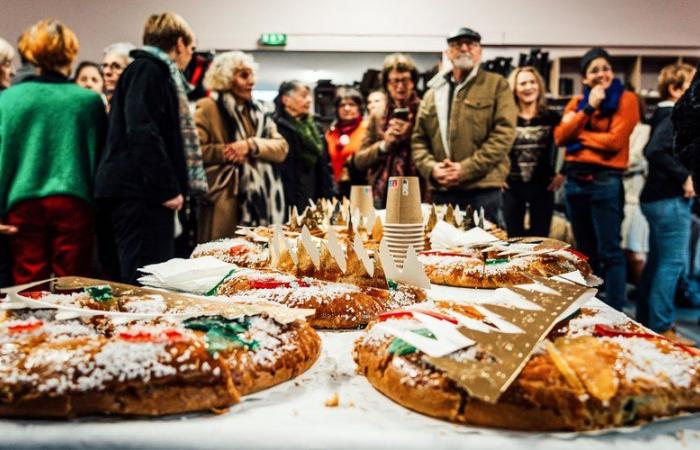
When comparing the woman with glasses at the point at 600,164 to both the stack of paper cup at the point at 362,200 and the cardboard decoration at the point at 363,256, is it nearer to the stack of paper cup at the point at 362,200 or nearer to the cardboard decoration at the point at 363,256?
the stack of paper cup at the point at 362,200

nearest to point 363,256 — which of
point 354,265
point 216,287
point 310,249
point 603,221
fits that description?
point 354,265

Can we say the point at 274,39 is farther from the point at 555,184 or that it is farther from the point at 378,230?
the point at 378,230

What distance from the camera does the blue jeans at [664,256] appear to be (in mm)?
3443

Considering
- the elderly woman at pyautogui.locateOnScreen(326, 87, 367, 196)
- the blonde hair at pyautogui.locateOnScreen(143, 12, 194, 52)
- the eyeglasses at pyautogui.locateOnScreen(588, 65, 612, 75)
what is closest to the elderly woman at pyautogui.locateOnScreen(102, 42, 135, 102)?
the blonde hair at pyautogui.locateOnScreen(143, 12, 194, 52)

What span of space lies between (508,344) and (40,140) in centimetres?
233

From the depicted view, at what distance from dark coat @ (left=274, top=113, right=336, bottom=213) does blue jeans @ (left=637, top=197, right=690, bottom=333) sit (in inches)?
82.0

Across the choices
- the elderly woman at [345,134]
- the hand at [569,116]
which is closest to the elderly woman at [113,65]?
the elderly woman at [345,134]

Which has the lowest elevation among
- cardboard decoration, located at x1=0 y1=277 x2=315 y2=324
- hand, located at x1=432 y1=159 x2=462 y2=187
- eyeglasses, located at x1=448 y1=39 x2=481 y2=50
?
cardboard decoration, located at x1=0 y1=277 x2=315 y2=324

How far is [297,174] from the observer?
13.8ft

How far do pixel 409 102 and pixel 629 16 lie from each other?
4036 mm

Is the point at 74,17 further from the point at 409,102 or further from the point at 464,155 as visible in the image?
the point at 464,155

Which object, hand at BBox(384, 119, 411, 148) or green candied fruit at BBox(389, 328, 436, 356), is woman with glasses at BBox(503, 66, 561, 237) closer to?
hand at BBox(384, 119, 411, 148)

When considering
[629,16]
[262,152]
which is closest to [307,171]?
[262,152]

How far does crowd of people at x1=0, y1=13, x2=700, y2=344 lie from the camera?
256 cm
